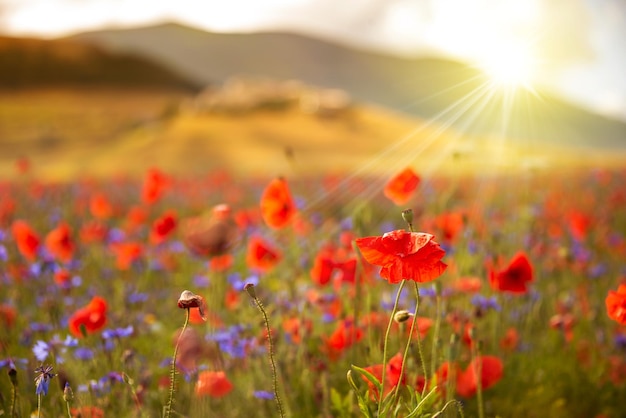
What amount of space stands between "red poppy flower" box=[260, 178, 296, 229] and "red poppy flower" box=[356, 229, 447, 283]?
4.05 ft

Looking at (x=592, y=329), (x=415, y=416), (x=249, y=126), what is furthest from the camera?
(x=249, y=126)

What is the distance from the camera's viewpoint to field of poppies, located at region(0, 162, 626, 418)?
5.99 ft

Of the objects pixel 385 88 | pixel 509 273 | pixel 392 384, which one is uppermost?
pixel 509 273

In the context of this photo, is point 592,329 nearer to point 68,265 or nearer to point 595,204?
point 68,265

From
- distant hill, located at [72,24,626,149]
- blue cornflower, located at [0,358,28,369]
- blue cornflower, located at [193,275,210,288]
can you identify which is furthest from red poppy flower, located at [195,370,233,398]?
distant hill, located at [72,24,626,149]

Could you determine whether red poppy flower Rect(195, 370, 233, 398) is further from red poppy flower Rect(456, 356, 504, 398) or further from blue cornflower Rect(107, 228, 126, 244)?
blue cornflower Rect(107, 228, 126, 244)

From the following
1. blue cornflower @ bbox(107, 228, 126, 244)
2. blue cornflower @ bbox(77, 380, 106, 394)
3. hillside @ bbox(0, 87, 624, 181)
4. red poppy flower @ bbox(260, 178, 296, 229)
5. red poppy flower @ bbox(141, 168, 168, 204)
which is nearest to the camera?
blue cornflower @ bbox(77, 380, 106, 394)

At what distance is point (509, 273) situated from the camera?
2.38m

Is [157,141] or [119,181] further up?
[119,181]

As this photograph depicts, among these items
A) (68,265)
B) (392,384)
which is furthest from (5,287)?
(392,384)

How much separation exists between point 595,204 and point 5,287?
568cm

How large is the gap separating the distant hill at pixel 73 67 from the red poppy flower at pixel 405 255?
44478 mm

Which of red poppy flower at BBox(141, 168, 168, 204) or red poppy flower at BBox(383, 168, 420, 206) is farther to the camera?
red poppy flower at BBox(141, 168, 168, 204)

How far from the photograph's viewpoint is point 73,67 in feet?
152
